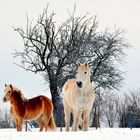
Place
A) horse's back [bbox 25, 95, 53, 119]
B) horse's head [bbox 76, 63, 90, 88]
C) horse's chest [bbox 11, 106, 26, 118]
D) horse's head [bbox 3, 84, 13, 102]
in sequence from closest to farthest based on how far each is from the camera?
1. horse's head [bbox 76, 63, 90, 88]
2. horse's head [bbox 3, 84, 13, 102]
3. horse's chest [bbox 11, 106, 26, 118]
4. horse's back [bbox 25, 95, 53, 119]

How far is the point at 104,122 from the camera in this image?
2795 inches

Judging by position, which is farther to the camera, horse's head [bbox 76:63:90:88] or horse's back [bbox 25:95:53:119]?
horse's back [bbox 25:95:53:119]

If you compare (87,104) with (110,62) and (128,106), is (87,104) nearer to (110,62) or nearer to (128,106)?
(110,62)

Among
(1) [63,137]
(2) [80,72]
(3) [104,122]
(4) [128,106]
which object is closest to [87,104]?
(2) [80,72]

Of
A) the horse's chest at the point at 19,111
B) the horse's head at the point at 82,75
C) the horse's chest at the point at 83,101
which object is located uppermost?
the horse's head at the point at 82,75

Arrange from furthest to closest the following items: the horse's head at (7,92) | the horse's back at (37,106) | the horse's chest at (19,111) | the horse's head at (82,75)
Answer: the horse's back at (37,106) → the horse's chest at (19,111) → the horse's head at (7,92) → the horse's head at (82,75)

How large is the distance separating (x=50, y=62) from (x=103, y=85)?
4.39m

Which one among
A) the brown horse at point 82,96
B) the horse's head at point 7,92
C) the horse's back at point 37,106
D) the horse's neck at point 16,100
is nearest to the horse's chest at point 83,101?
the brown horse at point 82,96

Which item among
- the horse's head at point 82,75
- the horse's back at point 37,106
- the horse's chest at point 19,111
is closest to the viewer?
the horse's head at point 82,75

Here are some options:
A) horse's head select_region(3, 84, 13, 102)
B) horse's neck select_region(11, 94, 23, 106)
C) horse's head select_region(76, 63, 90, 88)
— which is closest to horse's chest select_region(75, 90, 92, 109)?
horse's head select_region(76, 63, 90, 88)

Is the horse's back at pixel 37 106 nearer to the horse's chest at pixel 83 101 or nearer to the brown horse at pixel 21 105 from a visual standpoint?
the brown horse at pixel 21 105

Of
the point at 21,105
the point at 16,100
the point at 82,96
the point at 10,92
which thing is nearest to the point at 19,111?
the point at 21,105

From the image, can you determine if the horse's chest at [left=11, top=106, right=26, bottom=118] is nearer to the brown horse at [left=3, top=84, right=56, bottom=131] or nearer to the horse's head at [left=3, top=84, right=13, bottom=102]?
the brown horse at [left=3, top=84, right=56, bottom=131]

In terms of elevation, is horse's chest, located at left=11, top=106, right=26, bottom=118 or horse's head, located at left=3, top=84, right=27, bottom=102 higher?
horse's head, located at left=3, top=84, right=27, bottom=102
